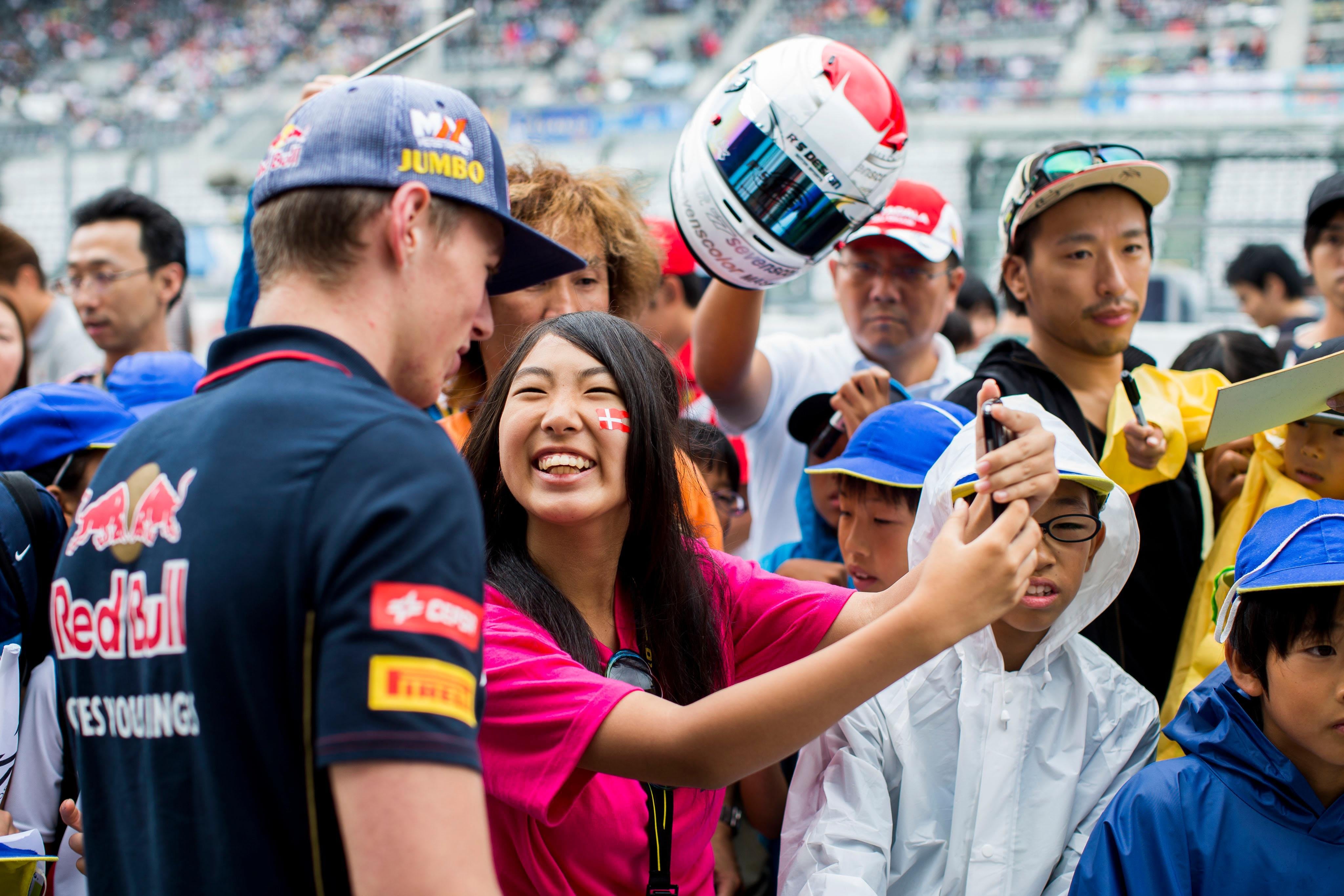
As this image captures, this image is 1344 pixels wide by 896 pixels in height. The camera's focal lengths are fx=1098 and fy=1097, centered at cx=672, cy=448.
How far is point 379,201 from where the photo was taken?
120 centimetres

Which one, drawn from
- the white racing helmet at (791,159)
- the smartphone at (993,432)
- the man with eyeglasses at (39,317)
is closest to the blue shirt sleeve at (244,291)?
the white racing helmet at (791,159)

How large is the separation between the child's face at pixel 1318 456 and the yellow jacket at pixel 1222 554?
0.02 m

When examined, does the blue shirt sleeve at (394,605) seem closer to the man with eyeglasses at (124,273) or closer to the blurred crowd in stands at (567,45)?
the man with eyeglasses at (124,273)

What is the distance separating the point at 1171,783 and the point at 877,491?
868 mm

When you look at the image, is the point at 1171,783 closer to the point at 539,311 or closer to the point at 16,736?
the point at 539,311

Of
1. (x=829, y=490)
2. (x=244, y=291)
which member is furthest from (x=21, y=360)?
(x=829, y=490)

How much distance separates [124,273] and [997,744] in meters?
3.52

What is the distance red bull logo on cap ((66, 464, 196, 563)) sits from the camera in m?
1.09

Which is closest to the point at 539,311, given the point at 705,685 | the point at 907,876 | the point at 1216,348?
the point at 705,685

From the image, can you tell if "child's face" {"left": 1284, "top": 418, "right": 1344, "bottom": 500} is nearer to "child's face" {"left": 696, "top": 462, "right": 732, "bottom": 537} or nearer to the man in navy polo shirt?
"child's face" {"left": 696, "top": 462, "right": 732, "bottom": 537}

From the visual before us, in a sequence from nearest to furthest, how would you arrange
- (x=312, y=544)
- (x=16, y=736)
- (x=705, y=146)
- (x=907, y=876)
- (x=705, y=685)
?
(x=312, y=544) → (x=705, y=685) → (x=907, y=876) → (x=16, y=736) → (x=705, y=146)

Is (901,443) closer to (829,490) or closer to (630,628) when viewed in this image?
(829,490)

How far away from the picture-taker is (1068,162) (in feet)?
8.58

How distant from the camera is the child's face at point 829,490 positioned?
112 inches
